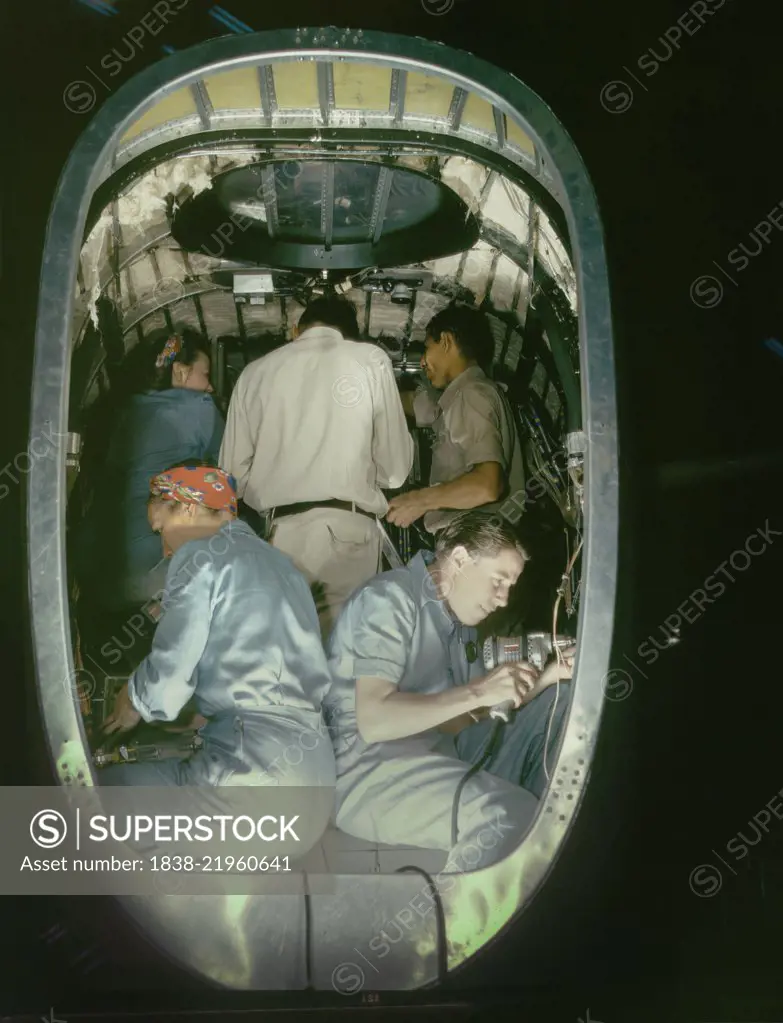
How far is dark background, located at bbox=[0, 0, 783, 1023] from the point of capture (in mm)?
2738

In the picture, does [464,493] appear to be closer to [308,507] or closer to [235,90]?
[308,507]

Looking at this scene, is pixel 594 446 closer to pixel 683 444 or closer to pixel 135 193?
pixel 683 444

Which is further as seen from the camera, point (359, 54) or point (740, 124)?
point (740, 124)

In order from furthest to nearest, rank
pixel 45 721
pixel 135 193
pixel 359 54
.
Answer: pixel 135 193 < pixel 359 54 < pixel 45 721

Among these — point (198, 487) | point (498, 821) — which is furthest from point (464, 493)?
point (498, 821)

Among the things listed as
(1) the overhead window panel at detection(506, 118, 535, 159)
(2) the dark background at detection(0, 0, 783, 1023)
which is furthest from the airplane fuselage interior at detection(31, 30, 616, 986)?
(2) the dark background at detection(0, 0, 783, 1023)

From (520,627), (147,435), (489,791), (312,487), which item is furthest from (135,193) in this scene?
(489,791)

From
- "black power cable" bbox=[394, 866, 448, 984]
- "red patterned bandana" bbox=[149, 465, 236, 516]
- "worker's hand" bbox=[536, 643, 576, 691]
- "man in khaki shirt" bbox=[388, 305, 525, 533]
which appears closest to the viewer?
"black power cable" bbox=[394, 866, 448, 984]

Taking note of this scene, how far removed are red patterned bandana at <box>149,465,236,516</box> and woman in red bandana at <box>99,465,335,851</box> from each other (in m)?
0.10

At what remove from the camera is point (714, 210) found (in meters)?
3.03

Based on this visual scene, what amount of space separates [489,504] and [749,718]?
0.82 m

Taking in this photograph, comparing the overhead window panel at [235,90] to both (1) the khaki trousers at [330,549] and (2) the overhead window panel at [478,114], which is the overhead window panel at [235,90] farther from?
(1) the khaki trousers at [330,549]

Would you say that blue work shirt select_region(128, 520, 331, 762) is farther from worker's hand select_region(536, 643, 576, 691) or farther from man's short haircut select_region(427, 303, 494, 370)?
man's short haircut select_region(427, 303, 494, 370)

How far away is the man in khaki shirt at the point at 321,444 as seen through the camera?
2.98 m
